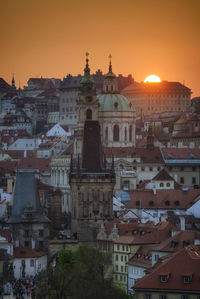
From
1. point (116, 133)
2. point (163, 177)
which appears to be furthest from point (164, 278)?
point (116, 133)

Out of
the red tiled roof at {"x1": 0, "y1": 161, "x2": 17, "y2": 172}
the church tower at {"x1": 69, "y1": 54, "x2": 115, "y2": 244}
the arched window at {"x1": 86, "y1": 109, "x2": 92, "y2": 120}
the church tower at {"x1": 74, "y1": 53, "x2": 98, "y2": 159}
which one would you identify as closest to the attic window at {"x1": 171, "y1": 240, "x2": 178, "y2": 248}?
the church tower at {"x1": 69, "y1": 54, "x2": 115, "y2": 244}

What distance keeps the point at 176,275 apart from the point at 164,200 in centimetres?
6469

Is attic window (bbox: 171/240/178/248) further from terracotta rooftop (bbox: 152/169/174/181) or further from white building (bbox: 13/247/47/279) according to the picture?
terracotta rooftop (bbox: 152/169/174/181)

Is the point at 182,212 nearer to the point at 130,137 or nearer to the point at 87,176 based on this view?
the point at 87,176

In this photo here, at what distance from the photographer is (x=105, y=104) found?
186 m

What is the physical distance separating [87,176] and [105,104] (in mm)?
53793

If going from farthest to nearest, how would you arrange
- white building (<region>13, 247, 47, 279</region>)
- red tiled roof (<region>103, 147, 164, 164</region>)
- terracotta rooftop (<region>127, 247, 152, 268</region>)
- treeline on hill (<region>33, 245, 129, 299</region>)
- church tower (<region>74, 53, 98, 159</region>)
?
red tiled roof (<region>103, 147, 164, 164</region>), church tower (<region>74, 53, 98, 159</region>), white building (<region>13, 247, 47, 279</region>), terracotta rooftop (<region>127, 247, 152, 268</region>), treeline on hill (<region>33, 245, 129, 299</region>)

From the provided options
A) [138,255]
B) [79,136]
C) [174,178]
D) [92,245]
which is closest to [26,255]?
[92,245]

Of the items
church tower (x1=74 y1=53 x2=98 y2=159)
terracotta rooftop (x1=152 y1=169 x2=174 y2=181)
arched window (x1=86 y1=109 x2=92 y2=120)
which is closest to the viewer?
terracotta rooftop (x1=152 y1=169 x2=174 y2=181)

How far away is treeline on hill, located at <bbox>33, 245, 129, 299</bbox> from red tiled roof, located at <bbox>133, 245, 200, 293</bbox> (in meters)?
8.86

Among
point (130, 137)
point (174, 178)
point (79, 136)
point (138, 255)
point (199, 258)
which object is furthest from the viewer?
point (130, 137)

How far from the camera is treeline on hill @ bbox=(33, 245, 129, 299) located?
300 feet

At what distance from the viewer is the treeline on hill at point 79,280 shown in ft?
300

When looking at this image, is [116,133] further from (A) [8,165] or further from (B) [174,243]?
(B) [174,243]
